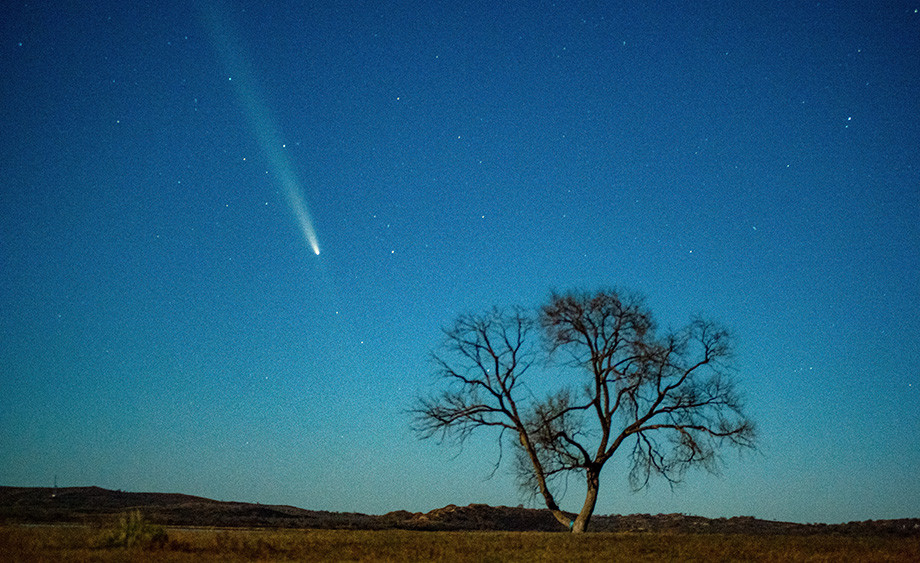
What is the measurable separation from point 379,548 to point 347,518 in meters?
24.0

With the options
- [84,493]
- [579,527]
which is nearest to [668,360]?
[579,527]

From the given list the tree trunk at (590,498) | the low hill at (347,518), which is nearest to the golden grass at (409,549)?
the tree trunk at (590,498)

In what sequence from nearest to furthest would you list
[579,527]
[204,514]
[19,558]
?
[19,558], [579,527], [204,514]

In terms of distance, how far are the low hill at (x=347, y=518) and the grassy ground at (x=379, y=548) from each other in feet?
33.5

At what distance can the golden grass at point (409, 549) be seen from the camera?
1464 cm

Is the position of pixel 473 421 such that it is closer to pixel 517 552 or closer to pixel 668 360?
pixel 668 360

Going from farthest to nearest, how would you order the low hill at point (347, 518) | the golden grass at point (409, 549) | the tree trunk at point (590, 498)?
the low hill at point (347, 518) → the tree trunk at point (590, 498) → the golden grass at point (409, 549)

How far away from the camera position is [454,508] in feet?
148

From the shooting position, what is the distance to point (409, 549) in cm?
1803

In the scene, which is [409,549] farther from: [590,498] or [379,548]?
[590,498]

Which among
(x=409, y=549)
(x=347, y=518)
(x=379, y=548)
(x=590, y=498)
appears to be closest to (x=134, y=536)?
(x=379, y=548)

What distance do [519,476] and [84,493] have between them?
36466mm

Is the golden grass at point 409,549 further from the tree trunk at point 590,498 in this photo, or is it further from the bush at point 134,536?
the tree trunk at point 590,498

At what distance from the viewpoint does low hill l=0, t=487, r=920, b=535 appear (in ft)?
101
